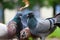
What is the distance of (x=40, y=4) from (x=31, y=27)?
6.68 m

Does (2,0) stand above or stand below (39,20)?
above

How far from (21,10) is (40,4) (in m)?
6.47

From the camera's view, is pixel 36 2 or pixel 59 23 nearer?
pixel 59 23

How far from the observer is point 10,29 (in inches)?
137

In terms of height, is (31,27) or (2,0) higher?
(2,0)

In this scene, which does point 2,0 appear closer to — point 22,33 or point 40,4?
point 40,4

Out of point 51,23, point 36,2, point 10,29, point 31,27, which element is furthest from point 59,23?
point 36,2

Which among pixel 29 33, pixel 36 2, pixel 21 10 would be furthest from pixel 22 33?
pixel 36 2

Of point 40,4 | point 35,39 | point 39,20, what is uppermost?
point 40,4

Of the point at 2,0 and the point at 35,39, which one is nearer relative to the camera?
the point at 35,39

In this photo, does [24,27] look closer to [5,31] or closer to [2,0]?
[5,31]

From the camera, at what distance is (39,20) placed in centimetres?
343

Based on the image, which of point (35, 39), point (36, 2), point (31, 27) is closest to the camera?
point (31, 27)

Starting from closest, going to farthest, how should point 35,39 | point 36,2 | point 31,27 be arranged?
point 31,27
point 35,39
point 36,2
